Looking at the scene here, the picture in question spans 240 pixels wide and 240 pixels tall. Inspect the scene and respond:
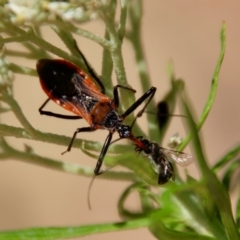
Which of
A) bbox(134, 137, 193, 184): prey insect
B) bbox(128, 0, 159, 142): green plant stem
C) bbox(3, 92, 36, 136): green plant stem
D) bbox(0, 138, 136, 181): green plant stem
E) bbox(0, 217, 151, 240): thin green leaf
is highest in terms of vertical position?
bbox(128, 0, 159, 142): green plant stem

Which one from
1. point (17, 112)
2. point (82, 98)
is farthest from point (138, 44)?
point (17, 112)

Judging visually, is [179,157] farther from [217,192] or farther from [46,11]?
[46,11]

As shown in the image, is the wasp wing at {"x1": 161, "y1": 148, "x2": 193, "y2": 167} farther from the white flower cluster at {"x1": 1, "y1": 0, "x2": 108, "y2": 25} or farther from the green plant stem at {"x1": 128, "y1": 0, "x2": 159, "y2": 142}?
the white flower cluster at {"x1": 1, "y1": 0, "x2": 108, "y2": 25}

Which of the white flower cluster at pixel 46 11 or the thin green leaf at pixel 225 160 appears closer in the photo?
the white flower cluster at pixel 46 11

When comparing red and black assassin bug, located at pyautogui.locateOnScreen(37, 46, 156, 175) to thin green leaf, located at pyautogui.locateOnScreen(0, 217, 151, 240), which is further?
red and black assassin bug, located at pyautogui.locateOnScreen(37, 46, 156, 175)

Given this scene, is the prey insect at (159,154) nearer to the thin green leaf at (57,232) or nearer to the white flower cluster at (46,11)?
the thin green leaf at (57,232)

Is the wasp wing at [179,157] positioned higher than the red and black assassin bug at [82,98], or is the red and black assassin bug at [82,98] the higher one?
the red and black assassin bug at [82,98]

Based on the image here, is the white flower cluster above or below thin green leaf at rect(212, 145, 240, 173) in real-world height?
above

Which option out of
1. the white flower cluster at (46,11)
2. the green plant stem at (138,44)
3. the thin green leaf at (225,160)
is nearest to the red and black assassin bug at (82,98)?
the green plant stem at (138,44)

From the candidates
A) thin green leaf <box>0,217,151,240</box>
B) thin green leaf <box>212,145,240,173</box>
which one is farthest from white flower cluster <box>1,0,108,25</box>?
thin green leaf <box>212,145,240,173</box>
